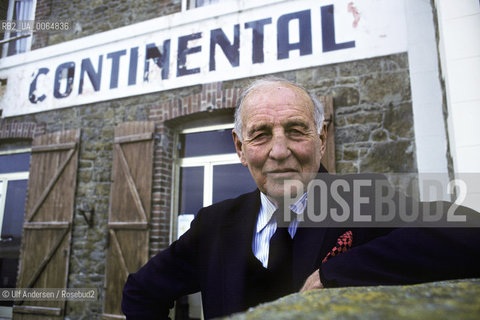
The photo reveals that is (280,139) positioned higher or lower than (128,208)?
higher

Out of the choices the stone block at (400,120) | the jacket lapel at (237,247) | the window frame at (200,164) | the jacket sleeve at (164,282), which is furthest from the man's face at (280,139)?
the window frame at (200,164)

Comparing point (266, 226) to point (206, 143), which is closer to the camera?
point (266, 226)

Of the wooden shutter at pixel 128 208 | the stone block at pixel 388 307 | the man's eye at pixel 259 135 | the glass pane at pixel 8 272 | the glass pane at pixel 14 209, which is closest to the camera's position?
the stone block at pixel 388 307

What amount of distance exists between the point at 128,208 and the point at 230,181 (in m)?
1.45

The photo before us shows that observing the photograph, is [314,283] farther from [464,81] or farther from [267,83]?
[464,81]

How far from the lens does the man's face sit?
1.40m

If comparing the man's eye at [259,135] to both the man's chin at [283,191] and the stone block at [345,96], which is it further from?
the stone block at [345,96]

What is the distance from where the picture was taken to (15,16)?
6.63m

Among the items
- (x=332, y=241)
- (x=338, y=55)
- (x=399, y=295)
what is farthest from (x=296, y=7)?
(x=399, y=295)

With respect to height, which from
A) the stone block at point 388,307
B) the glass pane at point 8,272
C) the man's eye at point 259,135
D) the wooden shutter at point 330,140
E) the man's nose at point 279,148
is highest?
the wooden shutter at point 330,140

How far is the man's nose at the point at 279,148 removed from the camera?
139 cm

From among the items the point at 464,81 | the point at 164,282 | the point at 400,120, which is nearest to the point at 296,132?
the point at 164,282

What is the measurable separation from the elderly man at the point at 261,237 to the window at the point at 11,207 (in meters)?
5.41

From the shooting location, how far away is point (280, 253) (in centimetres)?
126
